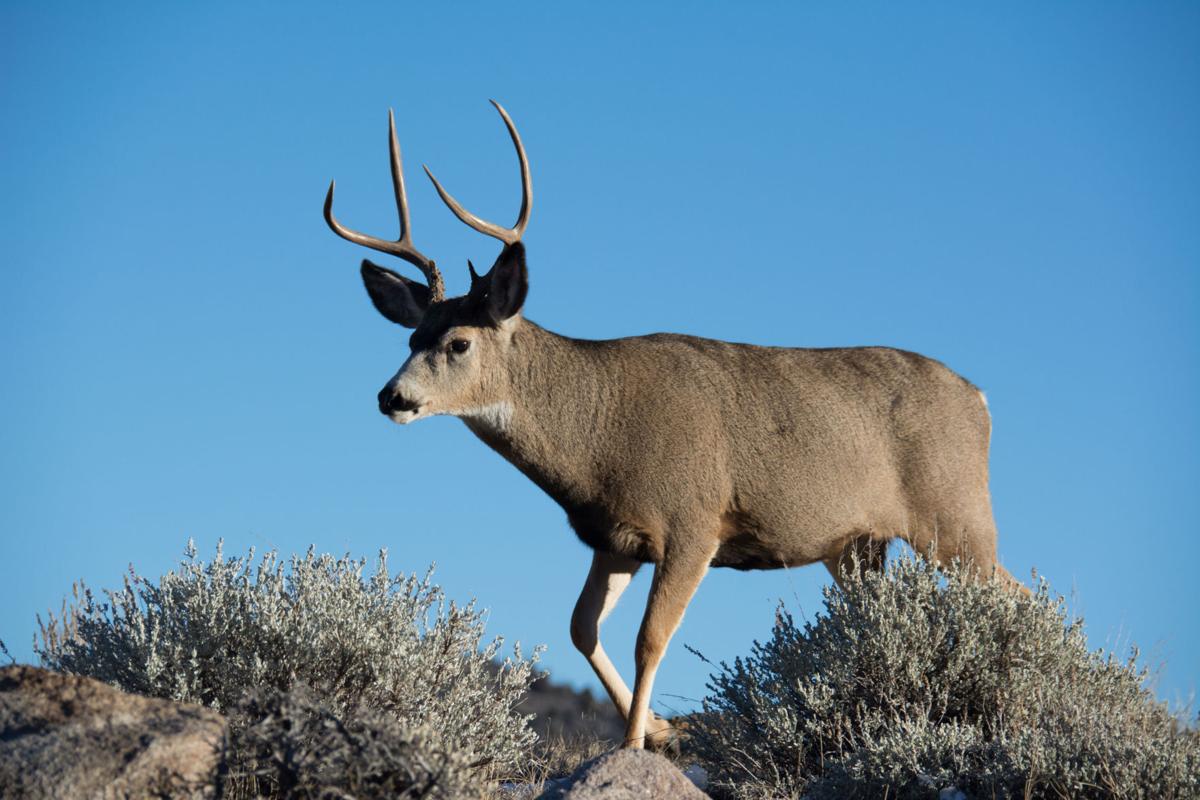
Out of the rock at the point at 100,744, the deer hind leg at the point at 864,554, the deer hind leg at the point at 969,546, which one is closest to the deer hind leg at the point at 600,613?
the deer hind leg at the point at 864,554

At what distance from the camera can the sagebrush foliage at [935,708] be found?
20.2 ft

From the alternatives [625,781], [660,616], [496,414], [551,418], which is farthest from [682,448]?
[625,781]

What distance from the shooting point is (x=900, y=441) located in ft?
30.1

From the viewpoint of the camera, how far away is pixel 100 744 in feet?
13.9

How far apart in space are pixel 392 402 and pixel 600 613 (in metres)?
2.07

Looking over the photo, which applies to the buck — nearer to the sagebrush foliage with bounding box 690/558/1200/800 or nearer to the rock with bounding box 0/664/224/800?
the sagebrush foliage with bounding box 690/558/1200/800

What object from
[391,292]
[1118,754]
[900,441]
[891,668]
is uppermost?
[391,292]

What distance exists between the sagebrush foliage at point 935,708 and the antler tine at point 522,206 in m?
3.22

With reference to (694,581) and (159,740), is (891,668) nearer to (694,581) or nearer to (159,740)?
(694,581)

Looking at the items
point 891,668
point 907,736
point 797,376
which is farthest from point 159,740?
point 797,376

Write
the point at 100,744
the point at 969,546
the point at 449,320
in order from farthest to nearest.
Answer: the point at 969,546 → the point at 449,320 → the point at 100,744

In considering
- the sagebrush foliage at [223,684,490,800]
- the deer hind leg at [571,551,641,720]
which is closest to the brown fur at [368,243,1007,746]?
the deer hind leg at [571,551,641,720]

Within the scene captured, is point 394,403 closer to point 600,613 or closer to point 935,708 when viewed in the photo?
point 600,613

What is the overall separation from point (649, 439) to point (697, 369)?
32.2 inches
